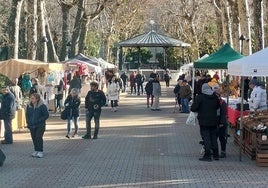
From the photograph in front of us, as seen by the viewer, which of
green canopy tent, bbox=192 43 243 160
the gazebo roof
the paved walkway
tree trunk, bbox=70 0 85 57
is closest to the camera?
the paved walkway

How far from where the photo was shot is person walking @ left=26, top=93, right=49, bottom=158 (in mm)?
15258

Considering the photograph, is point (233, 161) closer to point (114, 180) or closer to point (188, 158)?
point (188, 158)

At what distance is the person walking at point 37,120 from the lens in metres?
15.3

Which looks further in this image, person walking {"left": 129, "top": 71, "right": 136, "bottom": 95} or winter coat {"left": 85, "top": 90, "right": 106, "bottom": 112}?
person walking {"left": 129, "top": 71, "right": 136, "bottom": 95}

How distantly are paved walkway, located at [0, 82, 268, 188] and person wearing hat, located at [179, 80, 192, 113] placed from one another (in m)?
6.29

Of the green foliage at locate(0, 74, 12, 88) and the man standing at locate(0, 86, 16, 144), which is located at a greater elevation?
the green foliage at locate(0, 74, 12, 88)

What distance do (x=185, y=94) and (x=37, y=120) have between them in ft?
44.6

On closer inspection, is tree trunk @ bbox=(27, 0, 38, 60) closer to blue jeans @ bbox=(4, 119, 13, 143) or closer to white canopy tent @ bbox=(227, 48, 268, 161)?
blue jeans @ bbox=(4, 119, 13, 143)

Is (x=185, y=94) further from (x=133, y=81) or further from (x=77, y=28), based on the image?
(x=133, y=81)

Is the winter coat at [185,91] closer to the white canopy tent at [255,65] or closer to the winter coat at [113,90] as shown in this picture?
the winter coat at [113,90]

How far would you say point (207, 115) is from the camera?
14.7 metres

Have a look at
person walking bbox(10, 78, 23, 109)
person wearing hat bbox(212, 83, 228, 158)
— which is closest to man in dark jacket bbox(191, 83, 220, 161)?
person wearing hat bbox(212, 83, 228, 158)

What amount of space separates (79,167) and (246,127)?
449cm

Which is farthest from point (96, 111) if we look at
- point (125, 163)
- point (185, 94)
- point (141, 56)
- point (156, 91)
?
point (141, 56)
